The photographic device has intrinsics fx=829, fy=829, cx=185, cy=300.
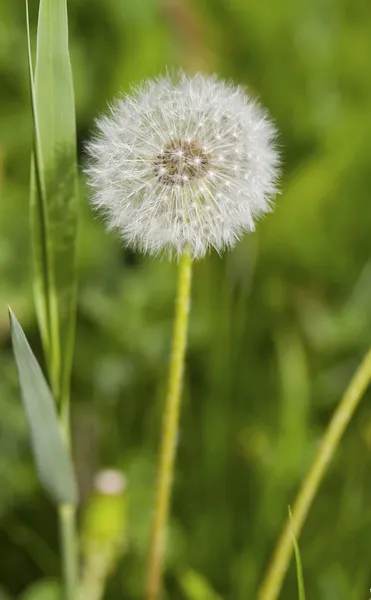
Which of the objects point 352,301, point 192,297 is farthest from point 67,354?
point 352,301

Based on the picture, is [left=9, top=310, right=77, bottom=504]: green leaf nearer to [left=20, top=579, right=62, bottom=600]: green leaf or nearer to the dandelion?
the dandelion

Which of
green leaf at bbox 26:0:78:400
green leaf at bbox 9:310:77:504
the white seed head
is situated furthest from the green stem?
the white seed head

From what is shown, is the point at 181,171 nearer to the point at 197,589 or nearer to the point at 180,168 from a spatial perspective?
the point at 180,168

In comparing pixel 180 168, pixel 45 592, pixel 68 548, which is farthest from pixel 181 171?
pixel 45 592

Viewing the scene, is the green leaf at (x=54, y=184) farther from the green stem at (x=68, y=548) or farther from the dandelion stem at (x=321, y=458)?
the dandelion stem at (x=321, y=458)

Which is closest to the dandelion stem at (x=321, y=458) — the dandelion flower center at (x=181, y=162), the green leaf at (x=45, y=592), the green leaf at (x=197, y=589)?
the green leaf at (x=197, y=589)

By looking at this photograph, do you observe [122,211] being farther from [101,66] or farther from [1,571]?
[101,66]
